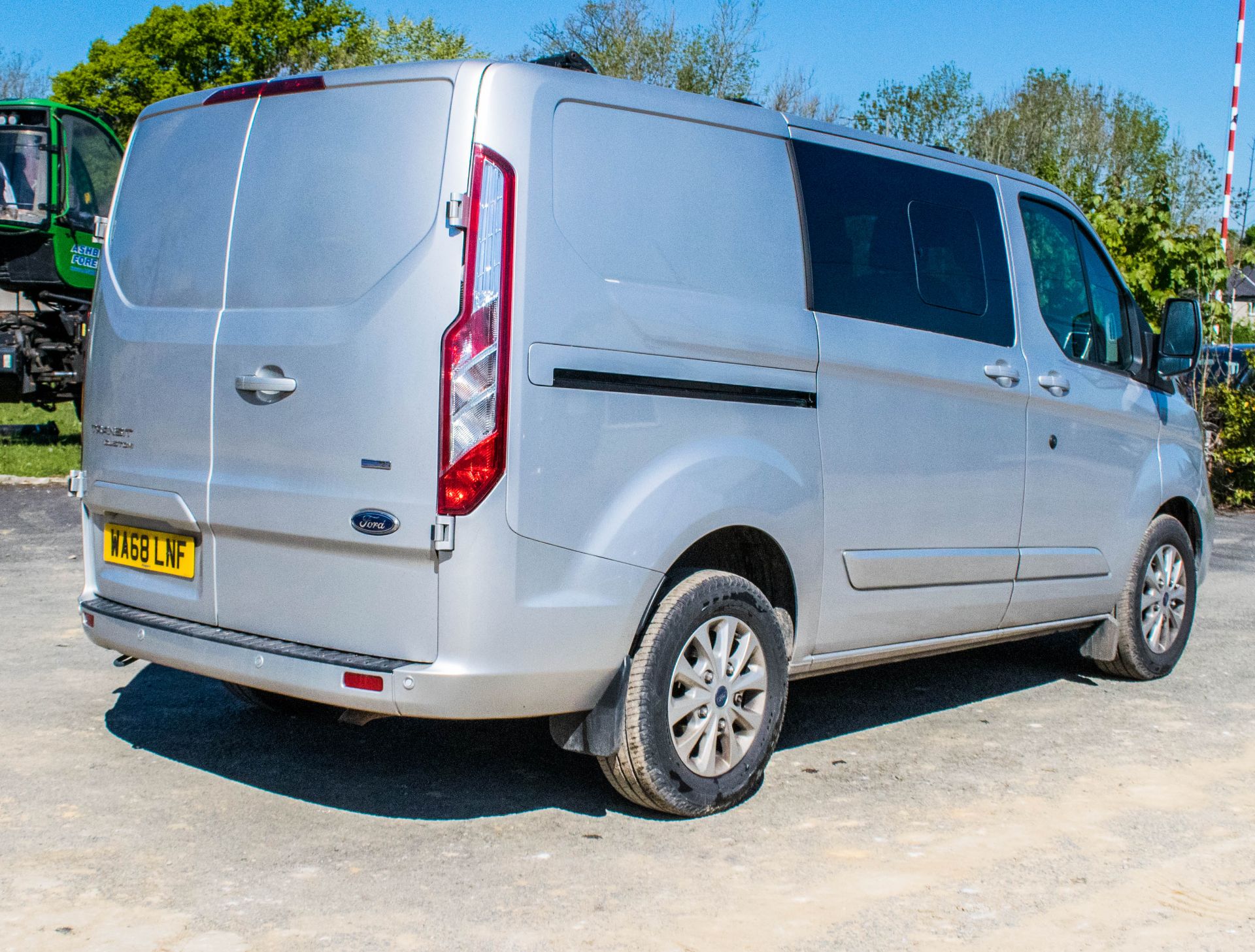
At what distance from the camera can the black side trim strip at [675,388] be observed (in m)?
3.55

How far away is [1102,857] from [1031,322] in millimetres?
2233

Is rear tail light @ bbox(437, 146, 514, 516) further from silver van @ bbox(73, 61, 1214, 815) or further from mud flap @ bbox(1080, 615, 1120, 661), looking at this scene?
mud flap @ bbox(1080, 615, 1120, 661)

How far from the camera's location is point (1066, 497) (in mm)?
5391

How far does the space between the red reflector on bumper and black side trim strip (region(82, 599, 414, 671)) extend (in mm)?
18

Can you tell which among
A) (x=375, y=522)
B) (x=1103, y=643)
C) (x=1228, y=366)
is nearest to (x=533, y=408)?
(x=375, y=522)

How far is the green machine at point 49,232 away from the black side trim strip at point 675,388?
11265mm

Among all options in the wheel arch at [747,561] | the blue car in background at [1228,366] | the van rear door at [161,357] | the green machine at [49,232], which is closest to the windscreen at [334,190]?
the van rear door at [161,357]

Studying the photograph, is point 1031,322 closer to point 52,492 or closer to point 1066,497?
point 1066,497

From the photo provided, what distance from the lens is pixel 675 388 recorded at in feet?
12.4

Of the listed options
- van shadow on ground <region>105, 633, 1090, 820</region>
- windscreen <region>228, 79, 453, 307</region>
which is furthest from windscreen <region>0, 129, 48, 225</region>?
windscreen <region>228, 79, 453, 307</region>

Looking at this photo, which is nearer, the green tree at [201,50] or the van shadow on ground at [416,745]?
the van shadow on ground at [416,745]

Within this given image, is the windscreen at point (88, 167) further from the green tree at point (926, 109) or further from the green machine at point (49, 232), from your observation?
the green tree at point (926, 109)

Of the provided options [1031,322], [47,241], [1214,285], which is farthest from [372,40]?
[1031,322]

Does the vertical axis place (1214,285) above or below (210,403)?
above
